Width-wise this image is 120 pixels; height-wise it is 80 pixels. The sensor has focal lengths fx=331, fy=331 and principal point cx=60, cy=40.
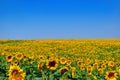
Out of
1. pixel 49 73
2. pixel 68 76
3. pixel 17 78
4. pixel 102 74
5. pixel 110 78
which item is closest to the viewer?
pixel 17 78

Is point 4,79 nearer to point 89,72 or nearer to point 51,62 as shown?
point 51,62

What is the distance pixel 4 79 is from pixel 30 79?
57 centimetres

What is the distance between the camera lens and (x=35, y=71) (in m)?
6.30

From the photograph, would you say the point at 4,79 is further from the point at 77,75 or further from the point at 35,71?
the point at 77,75

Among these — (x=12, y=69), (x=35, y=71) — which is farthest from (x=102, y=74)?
(x=12, y=69)

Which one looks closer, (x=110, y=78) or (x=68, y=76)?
(x=110, y=78)

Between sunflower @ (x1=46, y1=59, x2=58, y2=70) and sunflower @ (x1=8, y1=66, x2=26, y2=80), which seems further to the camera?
sunflower @ (x1=46, y1=59, x2=58, y2=70)

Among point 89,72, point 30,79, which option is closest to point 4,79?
point 30,79

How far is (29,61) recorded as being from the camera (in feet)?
26.6

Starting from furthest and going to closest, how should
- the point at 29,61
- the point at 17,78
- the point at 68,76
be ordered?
1. the point at 29,61
2. the point at 68,76
3. the point at 17,78

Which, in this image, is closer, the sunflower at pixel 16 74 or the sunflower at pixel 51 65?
the sunflower at pixel 16 74

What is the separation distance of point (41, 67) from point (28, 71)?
1.21 metres

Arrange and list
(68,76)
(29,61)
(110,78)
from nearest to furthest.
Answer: (110,78) < (68,76) < (29,61)

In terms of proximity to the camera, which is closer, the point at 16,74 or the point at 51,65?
the point at 16,74
